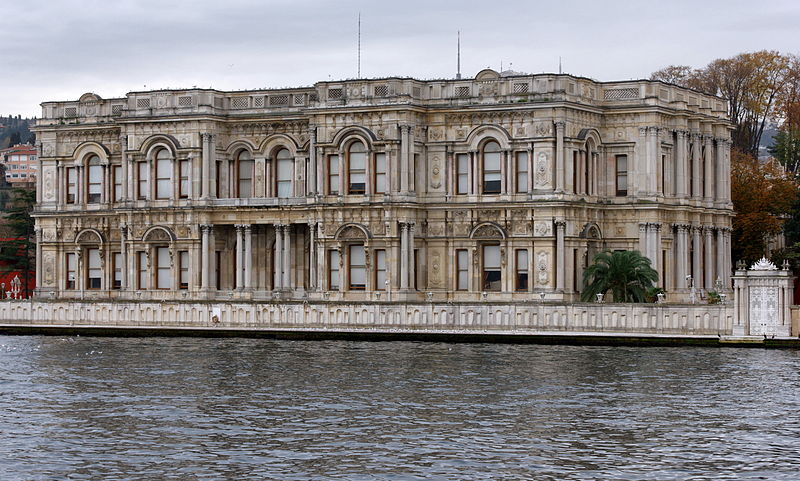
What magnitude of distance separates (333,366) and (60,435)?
43.7 ft

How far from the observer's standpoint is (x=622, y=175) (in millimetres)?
60688

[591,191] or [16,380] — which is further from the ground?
[591,191]

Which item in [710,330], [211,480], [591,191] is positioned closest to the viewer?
[211,480]

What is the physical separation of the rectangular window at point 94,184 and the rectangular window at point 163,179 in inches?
143

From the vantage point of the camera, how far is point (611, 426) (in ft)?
105

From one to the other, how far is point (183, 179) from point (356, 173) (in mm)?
7265

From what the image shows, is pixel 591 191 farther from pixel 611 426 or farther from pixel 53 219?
pixel 611 426

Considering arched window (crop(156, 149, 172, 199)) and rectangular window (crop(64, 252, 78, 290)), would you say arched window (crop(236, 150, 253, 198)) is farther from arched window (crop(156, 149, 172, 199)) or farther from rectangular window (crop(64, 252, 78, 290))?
rectangular window (crop(64, 252, 78, 290))

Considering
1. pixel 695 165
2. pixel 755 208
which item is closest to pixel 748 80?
pixel 755 208

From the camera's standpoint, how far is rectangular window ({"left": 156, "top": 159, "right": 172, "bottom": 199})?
6362cm

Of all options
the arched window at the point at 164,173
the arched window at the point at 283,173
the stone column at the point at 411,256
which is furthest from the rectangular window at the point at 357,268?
the arched window at the point at 164,173

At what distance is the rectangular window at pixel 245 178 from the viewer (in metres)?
64.1

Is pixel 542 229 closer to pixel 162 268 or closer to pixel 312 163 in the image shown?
pixel 312 163

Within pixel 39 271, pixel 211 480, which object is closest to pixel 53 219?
pixel 39 271
